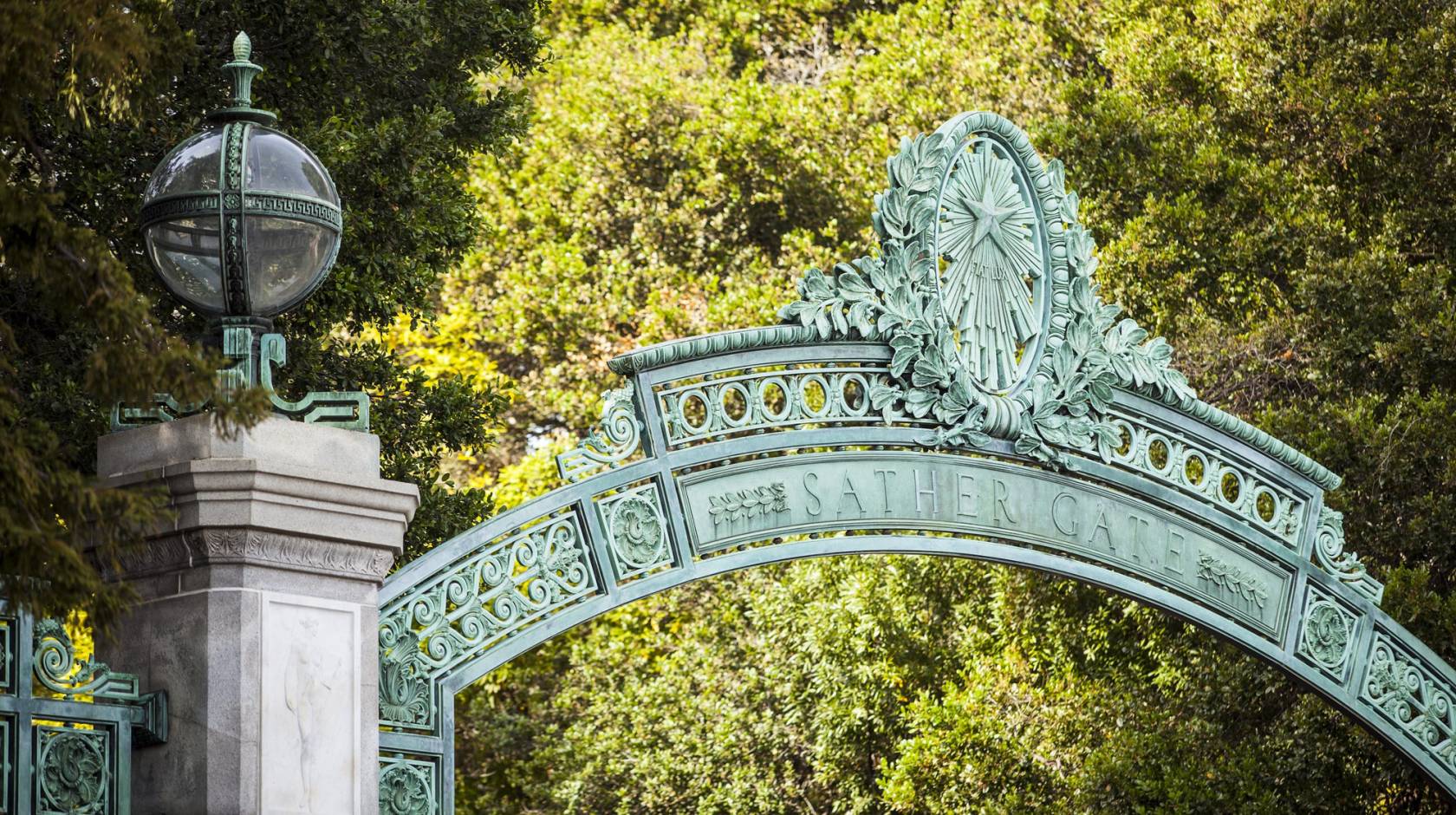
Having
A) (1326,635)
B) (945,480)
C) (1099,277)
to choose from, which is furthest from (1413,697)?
(1099,277)

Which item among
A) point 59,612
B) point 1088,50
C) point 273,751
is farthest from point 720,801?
point 59,612

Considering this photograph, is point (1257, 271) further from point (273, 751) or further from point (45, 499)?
point (45, 499)

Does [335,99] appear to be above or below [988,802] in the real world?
above

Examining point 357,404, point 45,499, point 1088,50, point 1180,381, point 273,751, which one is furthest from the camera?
point 1088,50

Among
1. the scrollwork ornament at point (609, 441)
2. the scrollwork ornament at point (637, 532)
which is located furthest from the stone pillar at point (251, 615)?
the scrollwork ornament at point (637, 532)

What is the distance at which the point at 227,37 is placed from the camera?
1036 cm

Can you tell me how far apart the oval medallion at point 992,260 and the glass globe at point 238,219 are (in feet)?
9.49

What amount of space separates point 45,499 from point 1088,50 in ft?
49.8

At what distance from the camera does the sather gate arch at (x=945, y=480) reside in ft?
22.0

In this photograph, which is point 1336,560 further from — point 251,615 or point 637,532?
point 251,615

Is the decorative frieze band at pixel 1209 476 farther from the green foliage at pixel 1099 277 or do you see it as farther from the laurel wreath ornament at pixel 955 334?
the green foliage at pixel 1099 277

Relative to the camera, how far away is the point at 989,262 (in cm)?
798

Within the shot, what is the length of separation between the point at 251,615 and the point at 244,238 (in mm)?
1048

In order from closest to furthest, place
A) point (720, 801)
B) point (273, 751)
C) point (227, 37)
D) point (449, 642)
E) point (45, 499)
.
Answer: point (45, 499) < point (273, 751) < point (449, 642) < point (227, 37) < point (720, 801)
